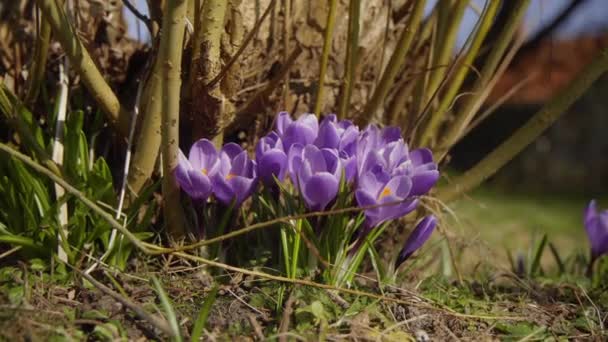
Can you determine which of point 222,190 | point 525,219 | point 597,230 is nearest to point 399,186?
point 222,190

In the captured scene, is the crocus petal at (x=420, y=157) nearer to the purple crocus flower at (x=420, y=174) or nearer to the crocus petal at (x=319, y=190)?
the purple crocus flower at (x=420, y=174)

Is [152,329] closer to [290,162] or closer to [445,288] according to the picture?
[290,162]

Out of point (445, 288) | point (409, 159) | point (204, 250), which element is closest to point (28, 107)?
point (204, 250)

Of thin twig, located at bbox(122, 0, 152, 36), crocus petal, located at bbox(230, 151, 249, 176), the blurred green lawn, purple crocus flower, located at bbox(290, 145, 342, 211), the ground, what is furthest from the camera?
the blurred green lawn

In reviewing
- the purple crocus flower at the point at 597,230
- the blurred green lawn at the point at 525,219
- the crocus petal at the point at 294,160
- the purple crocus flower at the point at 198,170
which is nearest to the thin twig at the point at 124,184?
the purple crocus flower at the point at 198,170

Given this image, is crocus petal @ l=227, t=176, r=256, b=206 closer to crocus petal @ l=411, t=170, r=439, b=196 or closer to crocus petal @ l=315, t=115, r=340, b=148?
crocus petal @ l=315, t=115, r=340, b=148

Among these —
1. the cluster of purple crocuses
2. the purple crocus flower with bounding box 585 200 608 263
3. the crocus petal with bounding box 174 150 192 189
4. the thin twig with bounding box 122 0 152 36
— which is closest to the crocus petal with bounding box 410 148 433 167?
the cluster of purple crocuses
